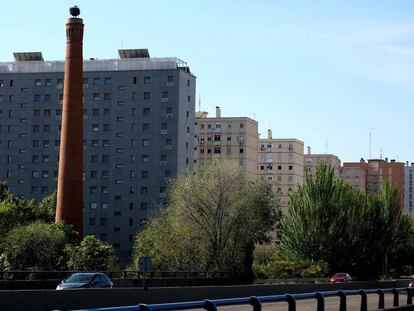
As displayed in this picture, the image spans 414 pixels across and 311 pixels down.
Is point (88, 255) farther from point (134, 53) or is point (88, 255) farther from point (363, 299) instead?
point (134, 53)

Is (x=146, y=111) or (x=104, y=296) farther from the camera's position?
(x=146, y=111)

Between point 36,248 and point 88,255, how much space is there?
5159 mm

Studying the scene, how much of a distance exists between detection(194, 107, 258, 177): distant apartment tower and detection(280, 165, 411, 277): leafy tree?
8594cm

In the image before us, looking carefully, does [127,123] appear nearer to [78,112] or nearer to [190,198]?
[78,112]

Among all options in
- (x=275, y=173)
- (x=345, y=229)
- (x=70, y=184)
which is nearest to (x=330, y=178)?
(x=345, y=229)

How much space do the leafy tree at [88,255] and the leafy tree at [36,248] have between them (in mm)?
1072

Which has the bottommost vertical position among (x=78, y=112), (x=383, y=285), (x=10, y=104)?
(x=383, y=285)

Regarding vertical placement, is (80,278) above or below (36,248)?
below

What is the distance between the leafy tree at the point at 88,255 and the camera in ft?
257

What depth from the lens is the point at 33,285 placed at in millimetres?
40406

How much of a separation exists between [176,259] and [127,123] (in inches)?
2725

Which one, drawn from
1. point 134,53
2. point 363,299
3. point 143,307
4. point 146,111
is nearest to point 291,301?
point 363,299

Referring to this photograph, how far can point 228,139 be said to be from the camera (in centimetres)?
17550

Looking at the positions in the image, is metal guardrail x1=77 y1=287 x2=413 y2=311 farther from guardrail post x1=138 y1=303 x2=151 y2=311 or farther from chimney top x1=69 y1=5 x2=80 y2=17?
chimney top x1=69 y1=5 x2=80 y2=17
